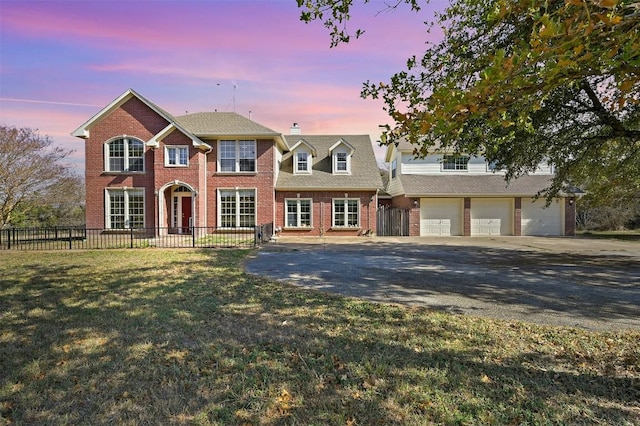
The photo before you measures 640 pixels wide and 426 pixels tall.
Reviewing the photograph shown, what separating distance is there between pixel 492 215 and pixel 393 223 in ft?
21.1

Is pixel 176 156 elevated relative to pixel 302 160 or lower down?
lower down

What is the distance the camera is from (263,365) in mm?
4227

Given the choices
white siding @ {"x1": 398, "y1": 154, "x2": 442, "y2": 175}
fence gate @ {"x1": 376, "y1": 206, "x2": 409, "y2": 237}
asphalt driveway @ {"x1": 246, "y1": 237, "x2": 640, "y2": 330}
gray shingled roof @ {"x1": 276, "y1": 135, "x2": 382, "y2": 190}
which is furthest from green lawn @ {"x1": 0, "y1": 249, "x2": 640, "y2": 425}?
white siding @ {"x1": 398, "y1": 154, "x2": 442, "y2": 175}

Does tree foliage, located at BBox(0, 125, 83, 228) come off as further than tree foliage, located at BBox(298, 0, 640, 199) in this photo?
Yes

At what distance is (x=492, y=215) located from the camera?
24594 millimetres

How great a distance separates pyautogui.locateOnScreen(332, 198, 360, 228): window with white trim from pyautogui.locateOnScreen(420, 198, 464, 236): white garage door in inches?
175

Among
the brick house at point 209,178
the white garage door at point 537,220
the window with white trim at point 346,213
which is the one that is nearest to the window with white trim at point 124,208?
the brick house at point 209,178

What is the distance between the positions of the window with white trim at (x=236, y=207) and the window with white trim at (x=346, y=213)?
503 cm

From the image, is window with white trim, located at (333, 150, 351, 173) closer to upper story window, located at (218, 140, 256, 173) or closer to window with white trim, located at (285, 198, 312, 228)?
window with white trim, located at (285, 198, 312, 228)

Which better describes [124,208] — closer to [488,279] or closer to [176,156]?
[176,156]

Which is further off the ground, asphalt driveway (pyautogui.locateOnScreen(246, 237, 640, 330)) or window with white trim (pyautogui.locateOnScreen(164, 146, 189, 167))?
window with white trim (pyautogui.locateOnScreen(164, 146, 189, 167))

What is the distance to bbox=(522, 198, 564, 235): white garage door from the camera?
24406 mm

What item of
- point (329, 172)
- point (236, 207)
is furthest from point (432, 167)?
point (236, 207)

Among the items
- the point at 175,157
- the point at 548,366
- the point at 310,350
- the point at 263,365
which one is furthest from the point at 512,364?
the point at 175,157
